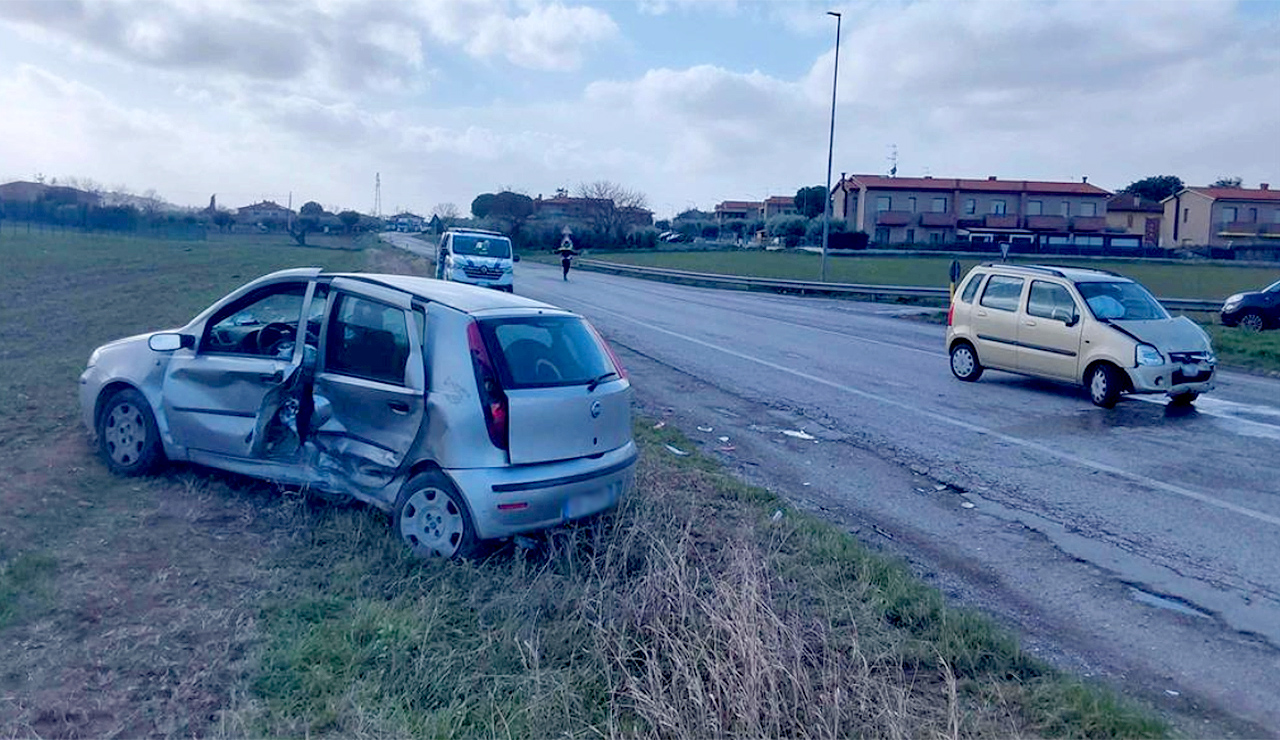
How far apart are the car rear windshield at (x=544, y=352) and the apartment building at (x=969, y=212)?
90.9 m

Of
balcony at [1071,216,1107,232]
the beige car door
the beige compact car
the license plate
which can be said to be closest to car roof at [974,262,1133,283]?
the beige compact car

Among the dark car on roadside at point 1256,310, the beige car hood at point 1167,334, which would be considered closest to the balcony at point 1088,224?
the dark car on roadside at point 1256,310

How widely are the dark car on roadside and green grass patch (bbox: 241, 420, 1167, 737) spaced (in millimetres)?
23957

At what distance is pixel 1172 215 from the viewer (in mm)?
102562

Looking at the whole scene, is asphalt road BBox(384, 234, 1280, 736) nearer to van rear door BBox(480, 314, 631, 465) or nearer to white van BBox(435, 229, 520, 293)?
van rear door BBox(480, 314, 631, 465)

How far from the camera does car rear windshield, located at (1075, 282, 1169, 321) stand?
1405cm

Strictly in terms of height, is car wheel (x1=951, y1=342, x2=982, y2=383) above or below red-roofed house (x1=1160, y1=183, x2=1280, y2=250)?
below

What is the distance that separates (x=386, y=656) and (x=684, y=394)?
9370 mm

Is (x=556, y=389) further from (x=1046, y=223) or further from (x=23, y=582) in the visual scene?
(x=1046, y=223)

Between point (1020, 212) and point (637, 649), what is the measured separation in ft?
328

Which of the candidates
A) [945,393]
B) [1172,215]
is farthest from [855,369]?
[1172,215]

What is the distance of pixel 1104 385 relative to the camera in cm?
1351

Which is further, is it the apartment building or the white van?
the apartment building

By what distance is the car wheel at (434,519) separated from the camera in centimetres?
603
